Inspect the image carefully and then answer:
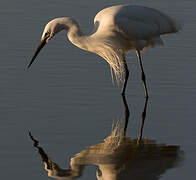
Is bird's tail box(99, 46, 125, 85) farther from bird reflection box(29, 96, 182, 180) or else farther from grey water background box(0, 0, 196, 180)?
bird reflection box(29, 96, 182, 180)

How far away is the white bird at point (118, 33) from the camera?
913 cm

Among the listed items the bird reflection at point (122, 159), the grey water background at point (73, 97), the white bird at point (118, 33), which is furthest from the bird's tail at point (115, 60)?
the bird reflection at point (122, 159)

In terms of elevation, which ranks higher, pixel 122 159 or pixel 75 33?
pixel 75 33

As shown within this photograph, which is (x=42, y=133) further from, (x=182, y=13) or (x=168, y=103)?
(x=182, y=13)

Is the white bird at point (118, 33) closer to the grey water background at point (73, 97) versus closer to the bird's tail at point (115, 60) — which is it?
the bird's tail at point (115, 60)

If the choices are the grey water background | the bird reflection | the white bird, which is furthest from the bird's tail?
the bird reflection

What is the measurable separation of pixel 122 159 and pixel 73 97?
2299 millimetres

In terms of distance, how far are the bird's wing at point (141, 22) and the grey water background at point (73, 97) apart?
85 cm

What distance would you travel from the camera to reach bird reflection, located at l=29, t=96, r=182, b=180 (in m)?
6.53

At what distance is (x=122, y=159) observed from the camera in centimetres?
703

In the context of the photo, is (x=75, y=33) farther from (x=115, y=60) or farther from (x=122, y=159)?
(x=122, y=159)

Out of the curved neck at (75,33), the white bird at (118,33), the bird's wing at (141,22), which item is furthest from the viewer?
the bird's wing at (141,22)

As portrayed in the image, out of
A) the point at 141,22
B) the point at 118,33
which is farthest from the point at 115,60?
the point at 141,22

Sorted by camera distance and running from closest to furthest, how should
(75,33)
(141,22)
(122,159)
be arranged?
1. (122,159)
2. (75,33)
3. (141,22)
